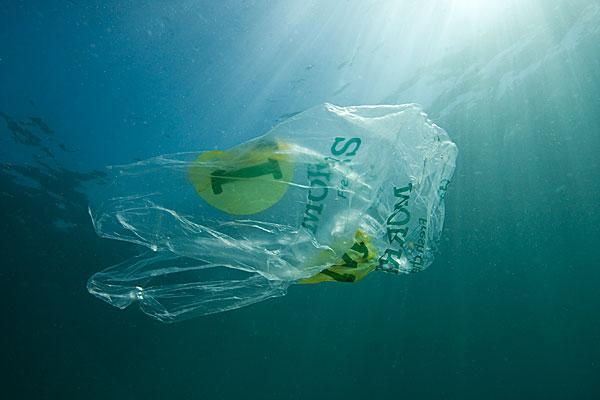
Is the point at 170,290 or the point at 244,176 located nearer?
the point at 244,176

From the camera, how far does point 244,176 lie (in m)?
2.27

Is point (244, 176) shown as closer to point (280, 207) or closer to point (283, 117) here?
point (280, 207)

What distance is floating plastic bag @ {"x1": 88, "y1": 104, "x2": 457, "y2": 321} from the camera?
2314mm

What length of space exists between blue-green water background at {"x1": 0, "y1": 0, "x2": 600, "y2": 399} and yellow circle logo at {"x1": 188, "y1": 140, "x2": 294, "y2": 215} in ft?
17.8

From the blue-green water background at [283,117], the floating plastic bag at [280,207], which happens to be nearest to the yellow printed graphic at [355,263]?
the floating plastic bag at [280,207]

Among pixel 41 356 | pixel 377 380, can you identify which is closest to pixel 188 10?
pixel 41 356

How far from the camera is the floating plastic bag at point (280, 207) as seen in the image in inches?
91.1

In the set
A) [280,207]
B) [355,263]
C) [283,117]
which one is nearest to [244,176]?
[280,207]

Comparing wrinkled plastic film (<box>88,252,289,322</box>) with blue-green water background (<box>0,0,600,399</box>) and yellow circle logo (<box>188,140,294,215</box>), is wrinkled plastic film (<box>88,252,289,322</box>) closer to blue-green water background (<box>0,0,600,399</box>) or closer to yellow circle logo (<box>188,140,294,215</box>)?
yellow circle logo (<box>188,140,294,215</box>)

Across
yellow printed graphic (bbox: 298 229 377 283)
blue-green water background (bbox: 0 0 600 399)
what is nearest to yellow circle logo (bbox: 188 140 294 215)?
yellow printed graphic (bbox: 298 229 377 283)

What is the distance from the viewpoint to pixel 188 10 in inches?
264

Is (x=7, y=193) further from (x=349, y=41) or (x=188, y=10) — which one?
(x=349, y=41)

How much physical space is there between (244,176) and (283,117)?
7.70m

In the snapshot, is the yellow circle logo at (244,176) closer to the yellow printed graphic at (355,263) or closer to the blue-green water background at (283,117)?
the yellow printed graphic at (355,263)
